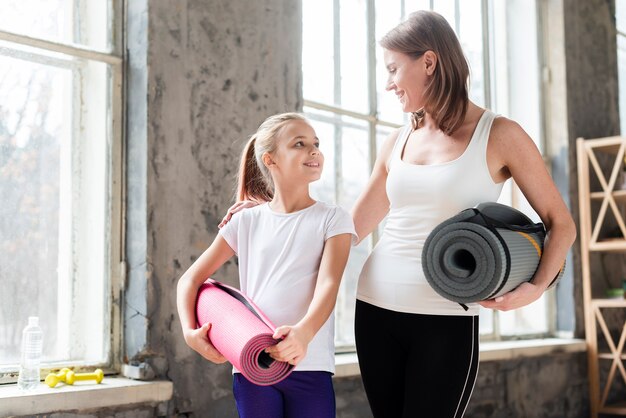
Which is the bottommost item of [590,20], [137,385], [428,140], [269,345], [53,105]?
[137,385]

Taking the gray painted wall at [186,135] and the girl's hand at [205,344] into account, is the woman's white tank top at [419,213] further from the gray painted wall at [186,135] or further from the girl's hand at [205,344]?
the gray painted wall at [186,135]

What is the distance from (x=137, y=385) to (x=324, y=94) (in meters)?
1.83

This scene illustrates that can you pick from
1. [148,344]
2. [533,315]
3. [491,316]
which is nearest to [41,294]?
[148,344]

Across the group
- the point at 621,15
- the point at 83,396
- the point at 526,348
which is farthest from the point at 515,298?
the point at 621,15

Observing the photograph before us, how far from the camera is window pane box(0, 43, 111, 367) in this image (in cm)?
265

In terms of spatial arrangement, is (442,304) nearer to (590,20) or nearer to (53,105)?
(53,105)

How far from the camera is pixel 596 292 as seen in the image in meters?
5.07

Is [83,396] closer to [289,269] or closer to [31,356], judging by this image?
[31,356]

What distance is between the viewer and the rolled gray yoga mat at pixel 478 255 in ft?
5.08

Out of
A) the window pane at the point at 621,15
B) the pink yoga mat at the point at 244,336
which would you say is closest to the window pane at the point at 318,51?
the pink yoga mat at the point at 244,336

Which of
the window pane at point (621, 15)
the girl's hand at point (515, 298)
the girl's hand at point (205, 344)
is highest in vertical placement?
the window pane at point (621, 15)

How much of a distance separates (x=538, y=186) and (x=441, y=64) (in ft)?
1.18

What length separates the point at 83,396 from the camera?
97.3 inches

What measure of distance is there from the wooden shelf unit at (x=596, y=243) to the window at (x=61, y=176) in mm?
3239
